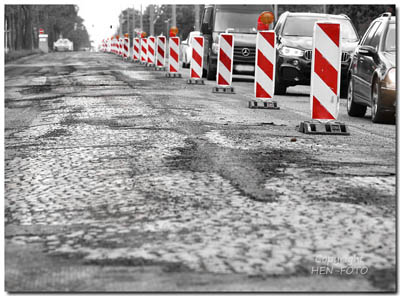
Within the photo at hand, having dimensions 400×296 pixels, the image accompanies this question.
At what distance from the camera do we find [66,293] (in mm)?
3643

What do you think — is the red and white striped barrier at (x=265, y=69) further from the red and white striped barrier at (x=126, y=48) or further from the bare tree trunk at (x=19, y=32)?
the bare tree trunk at (x=19, y=32)


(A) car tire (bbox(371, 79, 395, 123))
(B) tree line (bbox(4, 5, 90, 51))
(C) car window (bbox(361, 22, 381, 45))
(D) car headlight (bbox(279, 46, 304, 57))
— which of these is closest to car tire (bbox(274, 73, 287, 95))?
(D) car headlight (bbox(279, 46, 304, 57))

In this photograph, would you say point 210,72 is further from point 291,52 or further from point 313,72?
point 313,72

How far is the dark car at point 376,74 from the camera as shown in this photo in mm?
11469

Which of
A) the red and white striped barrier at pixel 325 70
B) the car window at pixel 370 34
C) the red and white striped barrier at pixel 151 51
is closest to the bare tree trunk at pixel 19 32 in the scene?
the red and white striped barrier at pixel 151 51

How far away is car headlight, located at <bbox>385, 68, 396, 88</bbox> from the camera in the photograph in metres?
11.3

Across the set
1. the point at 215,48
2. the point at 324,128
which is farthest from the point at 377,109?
the point at 215,48

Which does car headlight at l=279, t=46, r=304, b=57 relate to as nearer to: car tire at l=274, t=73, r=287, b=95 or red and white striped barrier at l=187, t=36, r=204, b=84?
car tire at l=274, t=73, r=287, b=95

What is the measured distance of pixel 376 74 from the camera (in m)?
11.9

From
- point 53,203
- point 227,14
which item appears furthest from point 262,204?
point 227,14

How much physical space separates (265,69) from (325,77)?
3.52 meters

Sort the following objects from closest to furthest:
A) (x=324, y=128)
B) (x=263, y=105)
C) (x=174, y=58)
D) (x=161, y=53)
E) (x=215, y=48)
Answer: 1. (x=324, y=128)
2. (x=263, y=105)
3. (x=215, y=48)
4. (x=174, y=58)
5. (x=161, y=53)

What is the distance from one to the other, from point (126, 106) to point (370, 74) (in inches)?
140

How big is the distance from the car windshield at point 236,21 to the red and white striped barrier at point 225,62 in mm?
7579
